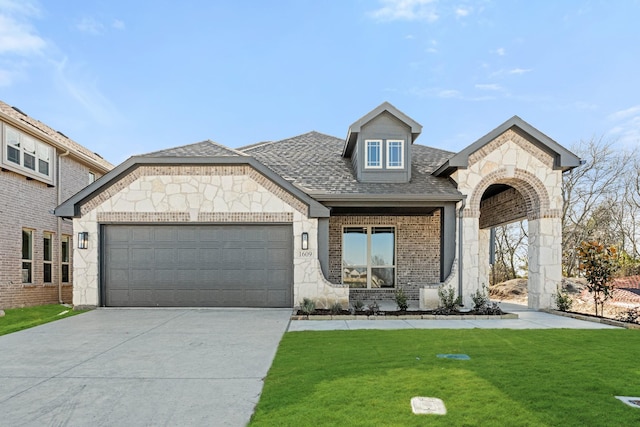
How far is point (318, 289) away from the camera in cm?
1084

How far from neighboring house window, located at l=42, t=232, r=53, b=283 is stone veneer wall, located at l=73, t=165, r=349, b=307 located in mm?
4643

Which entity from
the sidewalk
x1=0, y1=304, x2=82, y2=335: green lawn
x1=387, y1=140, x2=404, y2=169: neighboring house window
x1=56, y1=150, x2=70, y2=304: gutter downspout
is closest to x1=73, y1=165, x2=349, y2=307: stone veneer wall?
x1=0, y1=304, x2=82, y2=335: green lawn

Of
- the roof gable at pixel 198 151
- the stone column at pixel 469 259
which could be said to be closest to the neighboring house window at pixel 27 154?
the roof gable at pixel 198 151

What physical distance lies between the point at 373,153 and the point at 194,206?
5.73 meters

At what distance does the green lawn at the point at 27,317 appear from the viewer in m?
8.63

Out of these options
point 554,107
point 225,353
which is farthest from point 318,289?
point 554,107

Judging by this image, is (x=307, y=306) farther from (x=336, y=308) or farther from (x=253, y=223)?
(x=253, y=223)

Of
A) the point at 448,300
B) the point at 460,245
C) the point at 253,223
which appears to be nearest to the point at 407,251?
the point at 460,245

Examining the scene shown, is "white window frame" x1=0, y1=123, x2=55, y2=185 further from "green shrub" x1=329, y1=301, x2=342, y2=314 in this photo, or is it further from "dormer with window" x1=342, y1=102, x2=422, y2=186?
"green shrub" x1=329, y1=301, x2=342, y2=314

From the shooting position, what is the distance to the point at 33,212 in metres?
13.6

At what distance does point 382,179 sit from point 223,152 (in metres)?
5.02

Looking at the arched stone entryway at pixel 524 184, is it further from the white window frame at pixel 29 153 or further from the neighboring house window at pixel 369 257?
the white window frame at pixel 29 153

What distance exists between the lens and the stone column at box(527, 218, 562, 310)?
1141 cm

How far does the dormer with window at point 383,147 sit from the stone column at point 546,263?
426cm
